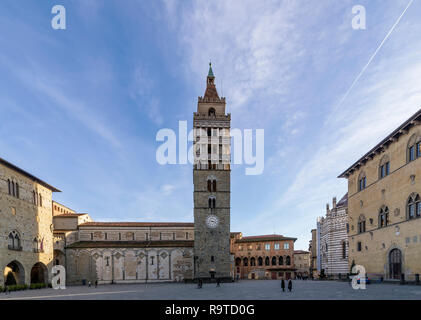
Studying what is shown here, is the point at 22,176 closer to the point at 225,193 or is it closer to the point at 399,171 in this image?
the point at 225,193

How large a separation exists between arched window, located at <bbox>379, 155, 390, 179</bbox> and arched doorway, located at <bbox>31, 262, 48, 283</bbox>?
42.1 m

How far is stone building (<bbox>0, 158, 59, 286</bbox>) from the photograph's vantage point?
3000cm

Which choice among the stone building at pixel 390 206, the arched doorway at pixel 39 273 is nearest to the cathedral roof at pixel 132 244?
the arched doorway at pixel 39 273

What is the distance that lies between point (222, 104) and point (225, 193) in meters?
14.5

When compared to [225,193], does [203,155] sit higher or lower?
higher

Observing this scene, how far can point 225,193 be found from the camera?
4325cm

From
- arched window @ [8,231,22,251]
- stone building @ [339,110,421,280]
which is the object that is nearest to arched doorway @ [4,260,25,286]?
arched window @ [8,231,22,251]

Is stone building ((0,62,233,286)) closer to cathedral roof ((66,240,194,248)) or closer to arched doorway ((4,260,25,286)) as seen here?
cathedral roof ((66,240,194,248))

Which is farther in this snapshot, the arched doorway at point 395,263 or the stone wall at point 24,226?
the stone wall at point 24,226

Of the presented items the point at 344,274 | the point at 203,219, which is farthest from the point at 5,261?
the point at 344,274

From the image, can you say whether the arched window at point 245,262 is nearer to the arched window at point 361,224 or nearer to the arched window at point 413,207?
the arched window at point 361,224

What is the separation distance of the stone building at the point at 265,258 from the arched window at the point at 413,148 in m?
40.3

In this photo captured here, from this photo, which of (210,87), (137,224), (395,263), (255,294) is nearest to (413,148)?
(395,263)

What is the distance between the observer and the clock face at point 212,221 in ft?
139
